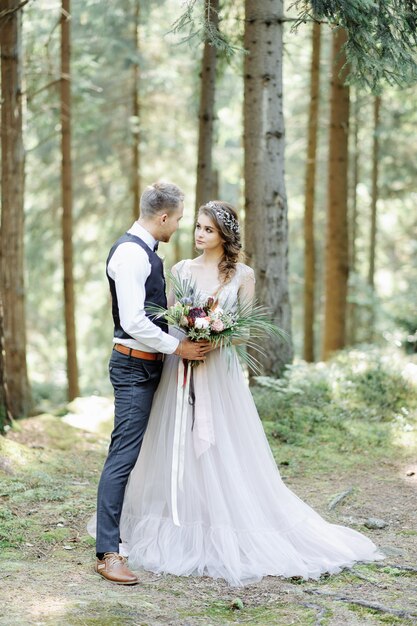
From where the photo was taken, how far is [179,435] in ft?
17.0

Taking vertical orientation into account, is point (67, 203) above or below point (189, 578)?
above

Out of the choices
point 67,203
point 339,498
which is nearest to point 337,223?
point 67,203

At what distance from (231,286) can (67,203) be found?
8803 millimetres

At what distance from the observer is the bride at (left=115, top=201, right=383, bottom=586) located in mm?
4980

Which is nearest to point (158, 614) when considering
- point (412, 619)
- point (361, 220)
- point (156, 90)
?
point (412, 619)

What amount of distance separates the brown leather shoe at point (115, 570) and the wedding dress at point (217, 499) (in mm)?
271

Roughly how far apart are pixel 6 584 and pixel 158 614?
95cm

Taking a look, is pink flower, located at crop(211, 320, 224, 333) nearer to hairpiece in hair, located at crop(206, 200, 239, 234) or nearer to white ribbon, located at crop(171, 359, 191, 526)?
white ribbon, located at crop(171, 359, 191, 526)

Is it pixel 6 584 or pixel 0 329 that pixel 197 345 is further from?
pixel 0 329

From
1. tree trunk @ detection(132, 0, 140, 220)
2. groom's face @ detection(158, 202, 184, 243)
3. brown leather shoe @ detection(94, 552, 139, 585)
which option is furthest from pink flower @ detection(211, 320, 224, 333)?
tree trunk @ detection(132, 0, 140, 220)

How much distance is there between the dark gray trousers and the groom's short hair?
0.97 meters

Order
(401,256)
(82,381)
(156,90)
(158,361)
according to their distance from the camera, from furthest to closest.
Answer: (401,256), (82,381), (156,90), (158,361)

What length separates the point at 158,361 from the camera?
506 centimetres

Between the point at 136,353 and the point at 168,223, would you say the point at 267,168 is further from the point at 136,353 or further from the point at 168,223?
the point at 136,353
